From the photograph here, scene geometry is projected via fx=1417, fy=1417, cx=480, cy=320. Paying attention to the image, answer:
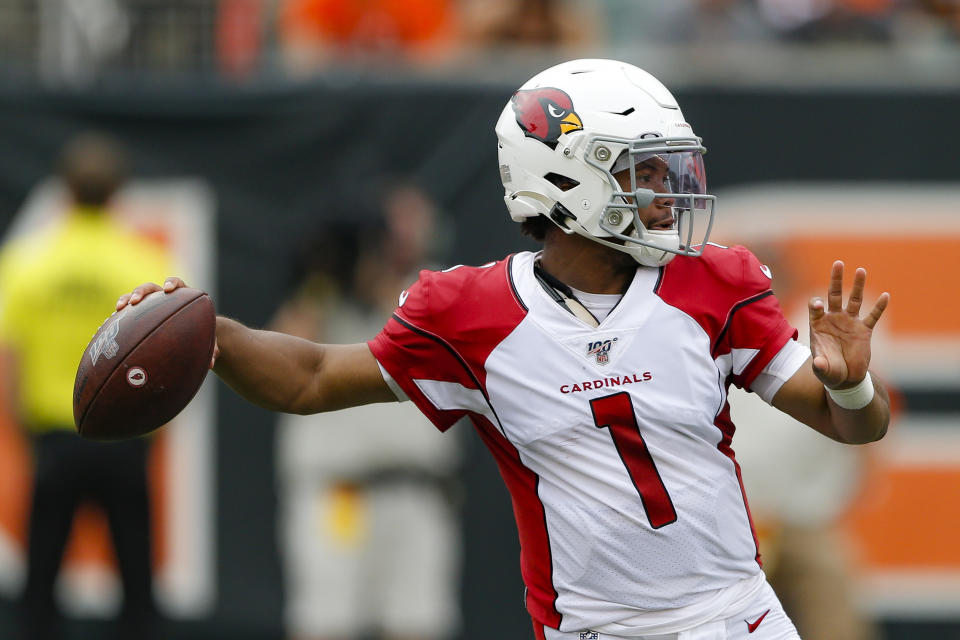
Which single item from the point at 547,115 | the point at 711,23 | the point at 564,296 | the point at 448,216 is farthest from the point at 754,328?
the point at 711,23

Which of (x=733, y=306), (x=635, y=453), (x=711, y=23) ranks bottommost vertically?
(x=635, y=453)

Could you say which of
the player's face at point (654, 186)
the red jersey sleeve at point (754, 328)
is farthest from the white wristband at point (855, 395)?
the player's face at point (654, 186)

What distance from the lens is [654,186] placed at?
3414mm

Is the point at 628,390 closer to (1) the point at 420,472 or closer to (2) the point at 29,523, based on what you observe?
(1) the point at 420,472

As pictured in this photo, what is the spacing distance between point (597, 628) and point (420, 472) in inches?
126

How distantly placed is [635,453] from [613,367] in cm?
21

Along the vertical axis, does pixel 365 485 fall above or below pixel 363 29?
below

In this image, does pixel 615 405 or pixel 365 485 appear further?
pixel 365 485

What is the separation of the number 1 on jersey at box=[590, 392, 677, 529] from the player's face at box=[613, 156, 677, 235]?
1.43 feet

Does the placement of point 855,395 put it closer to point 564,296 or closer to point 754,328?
point 754,328

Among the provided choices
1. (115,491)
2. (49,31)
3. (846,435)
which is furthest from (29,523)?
(846,435)

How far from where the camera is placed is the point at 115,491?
20.1ft

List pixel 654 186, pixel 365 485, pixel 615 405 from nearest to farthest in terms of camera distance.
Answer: pixel 615 405
pixel 654 186
pixel 365 485

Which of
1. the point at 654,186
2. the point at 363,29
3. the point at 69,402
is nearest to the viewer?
the point at 654,186
